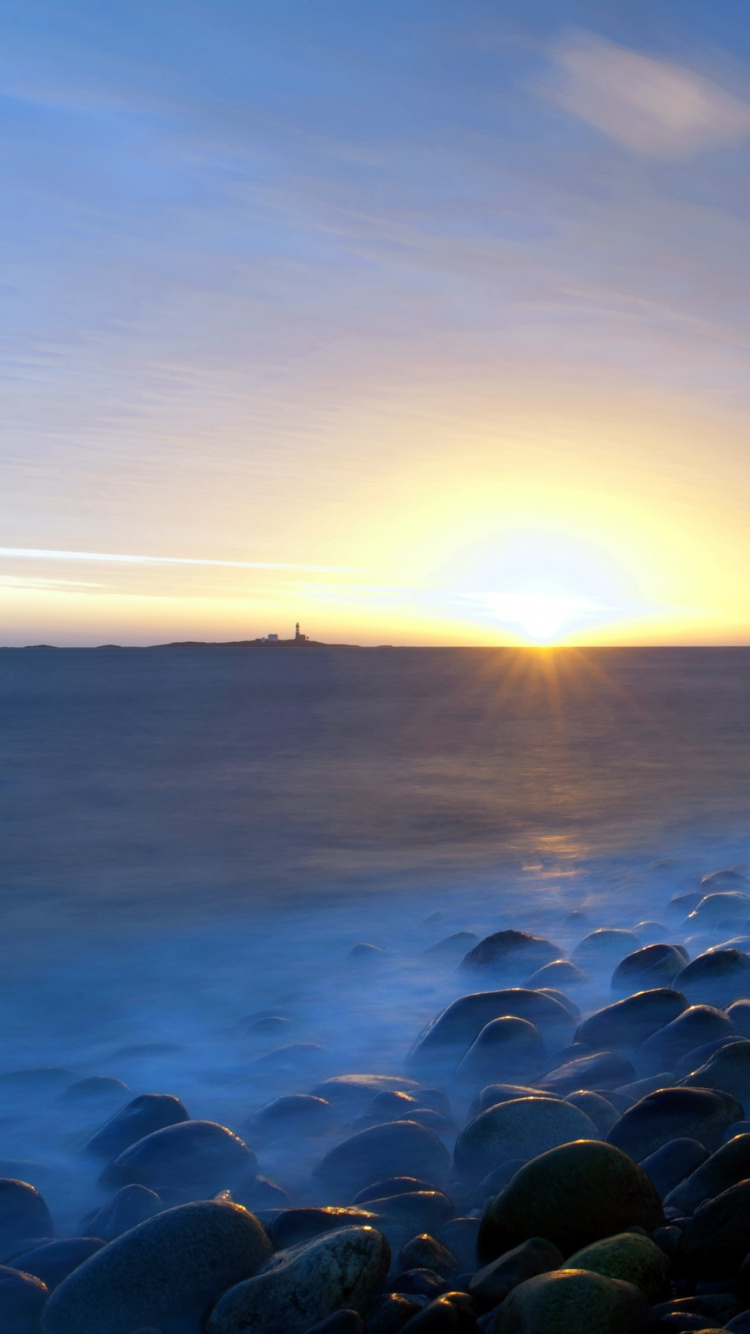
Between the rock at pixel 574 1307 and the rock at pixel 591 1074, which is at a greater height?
the rock at pixel 574 1307

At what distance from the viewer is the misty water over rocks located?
5789 millimetres

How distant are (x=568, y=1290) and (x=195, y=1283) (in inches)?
56.2

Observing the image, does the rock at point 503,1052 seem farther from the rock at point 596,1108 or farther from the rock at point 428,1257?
the rock at point 428,1257

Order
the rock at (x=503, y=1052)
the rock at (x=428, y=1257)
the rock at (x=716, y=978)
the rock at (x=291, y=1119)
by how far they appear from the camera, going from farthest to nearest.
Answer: the rock at (x=716, y=978), the rock at (x=503, y=1052), the rock at (x=291, y=1119), the rock at (x=428, y=1257)

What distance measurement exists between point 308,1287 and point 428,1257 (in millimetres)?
524

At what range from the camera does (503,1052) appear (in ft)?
19.6

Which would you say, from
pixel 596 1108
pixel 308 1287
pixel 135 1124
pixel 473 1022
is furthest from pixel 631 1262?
pixel 473 1022

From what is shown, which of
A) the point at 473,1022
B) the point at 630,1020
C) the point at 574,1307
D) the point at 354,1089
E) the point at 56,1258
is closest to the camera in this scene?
the point at 574,1307

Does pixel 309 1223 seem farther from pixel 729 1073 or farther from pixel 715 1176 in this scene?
pixel 729 1073

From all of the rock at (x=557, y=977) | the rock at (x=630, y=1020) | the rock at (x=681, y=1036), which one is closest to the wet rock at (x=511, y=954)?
the rock at (x=557, y=977)

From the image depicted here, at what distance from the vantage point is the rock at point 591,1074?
5.45m

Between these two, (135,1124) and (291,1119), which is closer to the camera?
(135,1124)

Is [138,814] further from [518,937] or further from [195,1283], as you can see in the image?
[195,1283]

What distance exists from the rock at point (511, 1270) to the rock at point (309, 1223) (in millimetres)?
666
